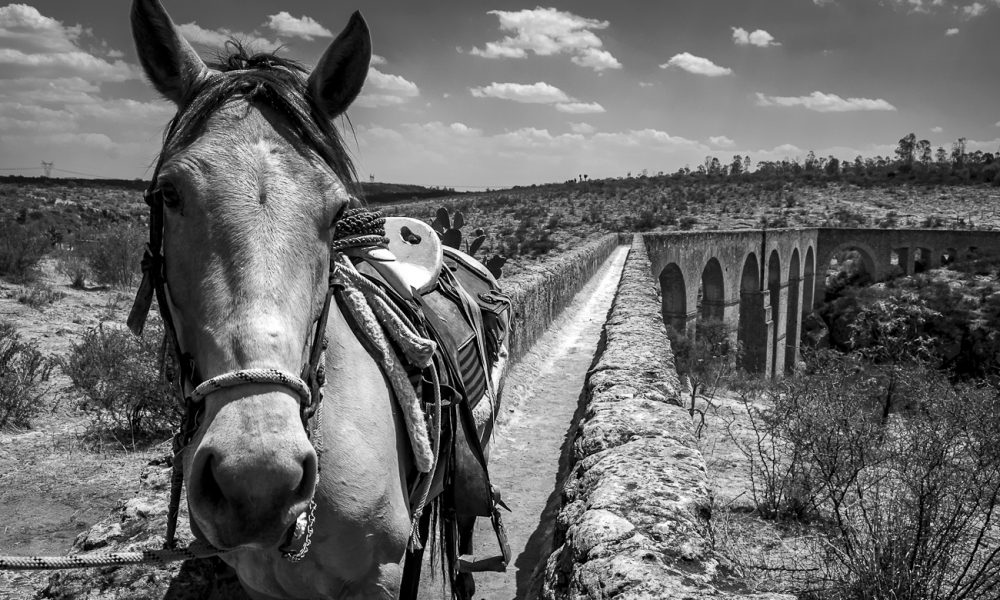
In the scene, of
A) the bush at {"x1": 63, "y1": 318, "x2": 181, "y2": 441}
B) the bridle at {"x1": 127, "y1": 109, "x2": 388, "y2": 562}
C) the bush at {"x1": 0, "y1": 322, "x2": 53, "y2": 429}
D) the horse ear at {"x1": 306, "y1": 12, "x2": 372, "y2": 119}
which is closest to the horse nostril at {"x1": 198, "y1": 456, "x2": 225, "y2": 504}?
the bridle at {"x1": 127, "y1": 109, "x2": 388, "y2": 562}

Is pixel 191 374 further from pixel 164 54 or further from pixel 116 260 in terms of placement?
pixel 116 260

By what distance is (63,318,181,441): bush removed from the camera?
5156 millimetres

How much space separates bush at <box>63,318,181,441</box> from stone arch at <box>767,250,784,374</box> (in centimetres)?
3422

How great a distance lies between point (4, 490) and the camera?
4133mm

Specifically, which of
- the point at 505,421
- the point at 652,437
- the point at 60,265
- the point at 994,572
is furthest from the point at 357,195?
the point at 60,265

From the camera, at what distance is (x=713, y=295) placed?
29.4 meters

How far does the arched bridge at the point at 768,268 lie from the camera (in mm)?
24078

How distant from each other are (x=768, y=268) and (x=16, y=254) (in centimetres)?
3452

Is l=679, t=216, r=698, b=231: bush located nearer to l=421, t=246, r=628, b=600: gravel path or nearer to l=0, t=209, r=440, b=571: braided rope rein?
l=421, t=246, r=628, b=600: gravel path

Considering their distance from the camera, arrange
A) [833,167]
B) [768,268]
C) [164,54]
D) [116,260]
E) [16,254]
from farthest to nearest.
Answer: [833,167], [768,268], [116,260], [16,254], [164,54]

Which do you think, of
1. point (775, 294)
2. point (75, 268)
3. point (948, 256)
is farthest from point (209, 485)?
point (948, 256)

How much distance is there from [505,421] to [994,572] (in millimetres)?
3649

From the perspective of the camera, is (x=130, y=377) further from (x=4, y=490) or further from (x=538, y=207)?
(x=538, y=207)

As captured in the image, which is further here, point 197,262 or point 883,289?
point 883,289
